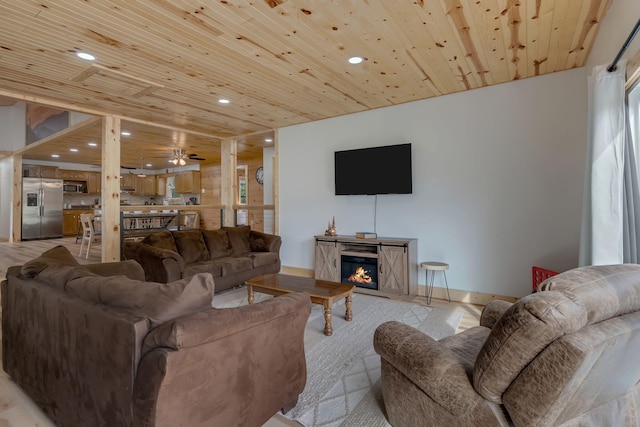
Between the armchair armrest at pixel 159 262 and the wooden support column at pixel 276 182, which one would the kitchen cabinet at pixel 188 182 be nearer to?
the wooden support column at pixel 276 182

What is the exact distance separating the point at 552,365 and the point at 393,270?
10.2 feet

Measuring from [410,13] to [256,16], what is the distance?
44.8 inches

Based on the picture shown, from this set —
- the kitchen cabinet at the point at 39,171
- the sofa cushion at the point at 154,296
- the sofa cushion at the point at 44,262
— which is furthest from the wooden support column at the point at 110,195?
the kitchen cabinet at the point at 39,171

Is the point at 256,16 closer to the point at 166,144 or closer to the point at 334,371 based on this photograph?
the point at 334,371

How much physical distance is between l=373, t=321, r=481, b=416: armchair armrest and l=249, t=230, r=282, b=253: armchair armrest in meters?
3.55

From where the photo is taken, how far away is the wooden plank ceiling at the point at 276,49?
2328 mm

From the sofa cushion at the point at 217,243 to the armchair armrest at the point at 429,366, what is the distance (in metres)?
3.56

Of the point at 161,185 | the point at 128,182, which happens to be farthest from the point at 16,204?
the point at 161,185

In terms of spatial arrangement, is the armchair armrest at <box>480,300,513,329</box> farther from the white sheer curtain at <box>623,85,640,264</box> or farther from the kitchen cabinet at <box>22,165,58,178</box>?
the kitchen cabinet at <box>22,165,58,178</box>

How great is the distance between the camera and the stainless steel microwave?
34.0 ft

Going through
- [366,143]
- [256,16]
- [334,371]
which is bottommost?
[334,371]

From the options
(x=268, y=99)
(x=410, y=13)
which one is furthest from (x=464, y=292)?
(x=268, y=99)

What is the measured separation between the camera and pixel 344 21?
8.07 feet

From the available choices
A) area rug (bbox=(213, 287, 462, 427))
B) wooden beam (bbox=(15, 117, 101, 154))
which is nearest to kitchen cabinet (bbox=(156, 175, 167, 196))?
wooden beam (bbox=(15, 117, 101, 154))
